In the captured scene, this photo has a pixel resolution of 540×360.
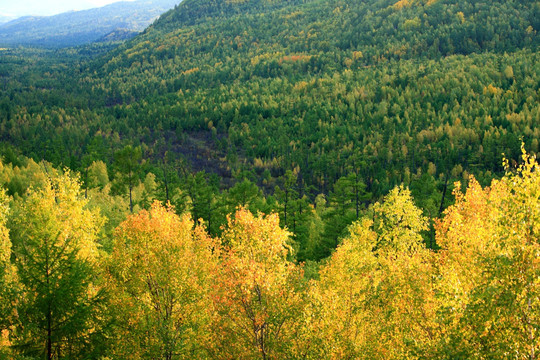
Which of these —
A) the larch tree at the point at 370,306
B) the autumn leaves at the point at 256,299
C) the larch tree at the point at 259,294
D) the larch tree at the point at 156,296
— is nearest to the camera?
the autumn leaves at the point at 256,299

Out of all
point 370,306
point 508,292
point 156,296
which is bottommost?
point 370,306

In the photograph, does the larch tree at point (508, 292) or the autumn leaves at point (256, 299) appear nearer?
the larch tree at point (508, 292)

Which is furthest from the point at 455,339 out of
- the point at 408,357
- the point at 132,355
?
the point at 132,355

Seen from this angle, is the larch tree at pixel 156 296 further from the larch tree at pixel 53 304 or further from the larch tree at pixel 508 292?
the larch tree at pixel 508 292

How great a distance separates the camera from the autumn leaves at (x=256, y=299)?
51.5 ft

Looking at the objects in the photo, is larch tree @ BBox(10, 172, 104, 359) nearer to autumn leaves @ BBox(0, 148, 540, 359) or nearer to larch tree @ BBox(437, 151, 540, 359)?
autumn leaves @ BBox(0, 148, 540, 359)

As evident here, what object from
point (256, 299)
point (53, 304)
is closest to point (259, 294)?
point (256, 299)

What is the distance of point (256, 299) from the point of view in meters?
21.5

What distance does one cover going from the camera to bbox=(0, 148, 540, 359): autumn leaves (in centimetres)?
1570

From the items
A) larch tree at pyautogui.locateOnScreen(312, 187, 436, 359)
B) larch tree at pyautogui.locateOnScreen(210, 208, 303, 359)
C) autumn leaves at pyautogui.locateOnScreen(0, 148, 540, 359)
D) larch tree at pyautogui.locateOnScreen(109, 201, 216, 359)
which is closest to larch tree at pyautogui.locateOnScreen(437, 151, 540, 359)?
autumn leaves at pyautogui.locateOnScreen(0, 148, 540, 359)

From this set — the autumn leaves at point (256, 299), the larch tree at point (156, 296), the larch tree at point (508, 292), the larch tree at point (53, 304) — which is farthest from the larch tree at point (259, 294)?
the larch tree at point (508, 292)

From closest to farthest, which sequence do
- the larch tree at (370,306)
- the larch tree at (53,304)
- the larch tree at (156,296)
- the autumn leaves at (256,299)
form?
the autumn leaves at (256,299), the larch tree at (53,304), the larch tree at (370,306), the larch tree at (156,296)

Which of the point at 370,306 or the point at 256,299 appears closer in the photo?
the point at 256,299

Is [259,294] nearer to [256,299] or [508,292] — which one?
[256,299]
